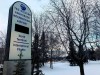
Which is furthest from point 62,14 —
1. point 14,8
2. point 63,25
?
point 14,8

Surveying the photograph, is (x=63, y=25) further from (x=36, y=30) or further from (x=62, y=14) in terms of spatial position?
(x=36, y=30)

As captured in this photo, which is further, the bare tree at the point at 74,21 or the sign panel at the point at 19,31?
the bare tree at the point at 74,21

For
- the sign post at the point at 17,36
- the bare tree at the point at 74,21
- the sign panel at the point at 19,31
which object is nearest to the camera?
the sign post at the point at 17,36

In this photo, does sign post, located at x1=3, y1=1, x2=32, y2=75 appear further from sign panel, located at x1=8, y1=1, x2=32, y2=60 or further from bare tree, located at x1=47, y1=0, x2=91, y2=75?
bare tree, located at x1=47, y1=0, x2=91, y2=75

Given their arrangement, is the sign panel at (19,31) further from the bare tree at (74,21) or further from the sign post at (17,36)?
the bare tree at (74,21)

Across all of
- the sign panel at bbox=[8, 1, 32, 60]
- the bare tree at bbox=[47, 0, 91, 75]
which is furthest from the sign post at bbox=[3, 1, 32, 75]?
the bare tree at bbox=[47, 0, 91, 75]

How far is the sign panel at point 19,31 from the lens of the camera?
22.1 feet

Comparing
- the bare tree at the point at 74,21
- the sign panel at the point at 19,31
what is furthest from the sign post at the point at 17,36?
the bare tree at the point at 74,21

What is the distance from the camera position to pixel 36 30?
2152 centimetres

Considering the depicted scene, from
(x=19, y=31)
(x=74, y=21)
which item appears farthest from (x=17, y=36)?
(x=74, y=21)

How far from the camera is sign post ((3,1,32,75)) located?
21.5 ft

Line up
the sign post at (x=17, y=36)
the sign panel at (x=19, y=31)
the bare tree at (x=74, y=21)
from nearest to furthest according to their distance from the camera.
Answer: the sign post at (x=17, y=36) < the sign panel at (x=19, y=31) < the bare tree at (x=74, y=21)

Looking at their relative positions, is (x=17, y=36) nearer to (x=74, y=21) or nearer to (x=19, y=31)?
(x=19, y=31)

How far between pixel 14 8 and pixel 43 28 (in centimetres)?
1501
